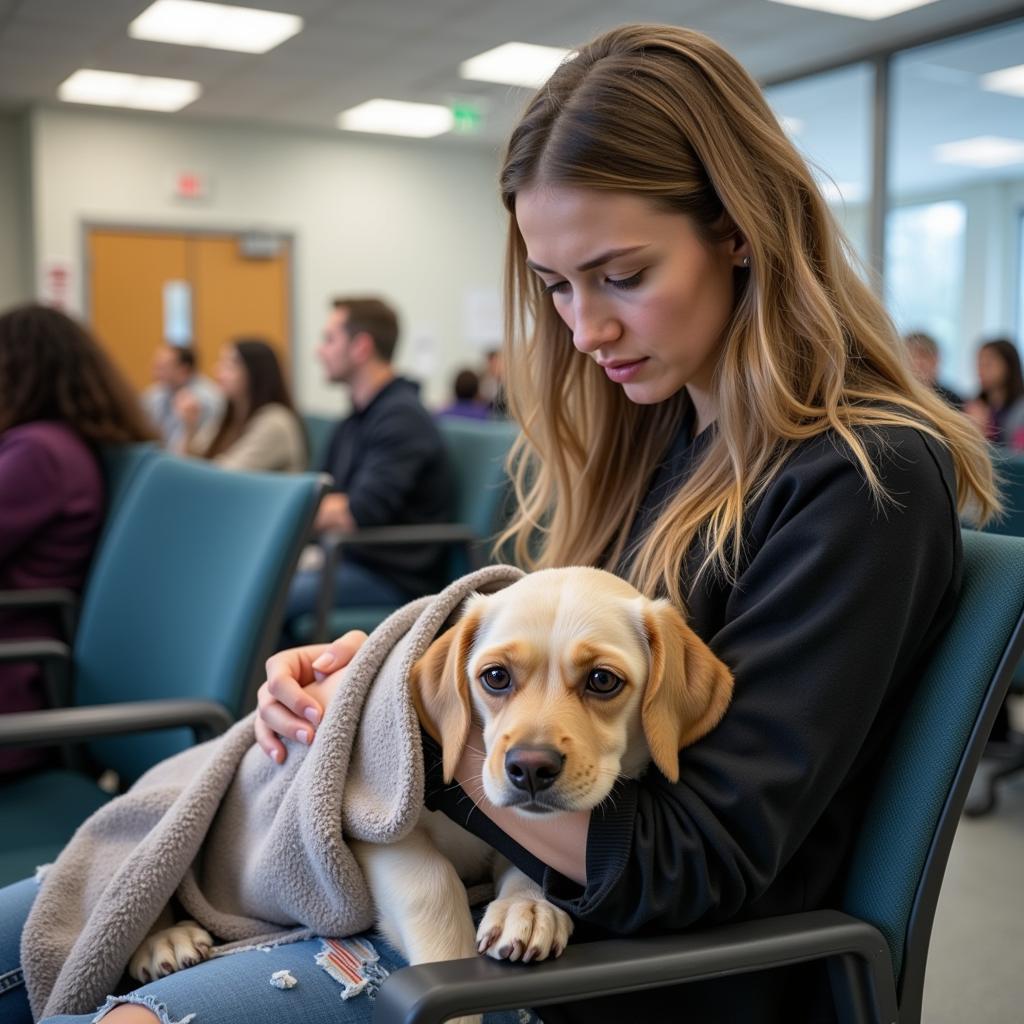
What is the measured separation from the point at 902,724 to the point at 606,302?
→ 49 centimetres

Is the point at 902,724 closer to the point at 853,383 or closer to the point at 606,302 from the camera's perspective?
the point at 853,383

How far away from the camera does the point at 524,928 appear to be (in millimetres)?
886

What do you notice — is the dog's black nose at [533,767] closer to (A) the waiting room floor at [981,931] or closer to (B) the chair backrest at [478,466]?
(A) the waiting room floor at [981,931]

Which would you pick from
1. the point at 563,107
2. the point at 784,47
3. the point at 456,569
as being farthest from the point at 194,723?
the point at 784,47

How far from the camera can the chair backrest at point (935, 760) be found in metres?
0.96

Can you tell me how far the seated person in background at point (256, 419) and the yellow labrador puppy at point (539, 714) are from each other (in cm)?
353

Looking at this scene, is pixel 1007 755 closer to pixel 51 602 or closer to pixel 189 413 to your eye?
pixel 51 602

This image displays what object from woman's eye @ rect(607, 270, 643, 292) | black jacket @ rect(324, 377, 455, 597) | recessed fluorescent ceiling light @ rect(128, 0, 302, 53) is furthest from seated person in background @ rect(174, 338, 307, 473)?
woman's eye @ rect(607, 270, 643, 292)

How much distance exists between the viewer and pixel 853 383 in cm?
110

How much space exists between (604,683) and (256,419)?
12.5ft

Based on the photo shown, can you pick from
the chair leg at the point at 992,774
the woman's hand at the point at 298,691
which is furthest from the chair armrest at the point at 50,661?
the chair leg at the point at 992,774

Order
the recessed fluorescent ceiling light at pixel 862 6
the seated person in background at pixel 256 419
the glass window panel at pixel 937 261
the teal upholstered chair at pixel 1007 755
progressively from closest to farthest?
the teal upholstered chair at pixel 1007 755 < the seated person in background at pixel 256 419 < the recessed fluorescent ceiling light at pixel 862 6 < the glass window panel at pixel 937 261

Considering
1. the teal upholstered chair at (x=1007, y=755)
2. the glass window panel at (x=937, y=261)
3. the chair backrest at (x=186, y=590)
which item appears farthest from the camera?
the glass window panel at (x=937, y=261)

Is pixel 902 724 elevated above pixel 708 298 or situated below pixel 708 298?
below
